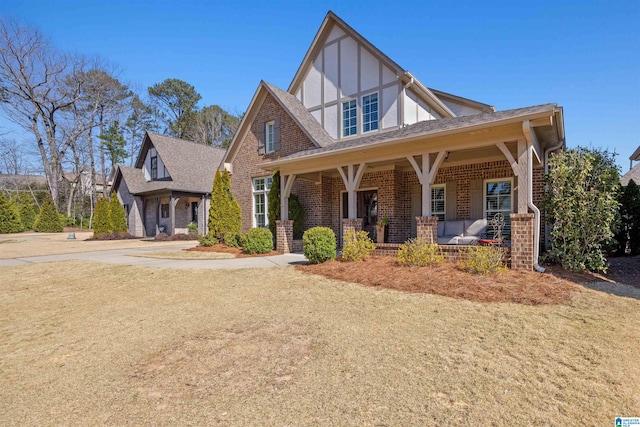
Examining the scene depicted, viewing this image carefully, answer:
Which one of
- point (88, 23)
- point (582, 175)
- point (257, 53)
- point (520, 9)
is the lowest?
point (582, 175)

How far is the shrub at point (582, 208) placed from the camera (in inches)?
266

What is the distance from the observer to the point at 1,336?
14.0ft

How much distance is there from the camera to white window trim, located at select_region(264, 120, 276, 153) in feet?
48.7

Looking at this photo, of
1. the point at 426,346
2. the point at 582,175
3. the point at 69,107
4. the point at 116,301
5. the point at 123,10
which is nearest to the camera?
the point at 426,346

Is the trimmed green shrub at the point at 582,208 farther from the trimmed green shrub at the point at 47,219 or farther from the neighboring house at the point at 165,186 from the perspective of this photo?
the trimmed green shrub at the point at 47,219

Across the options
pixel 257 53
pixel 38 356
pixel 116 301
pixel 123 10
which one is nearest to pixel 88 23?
pixel 123 10

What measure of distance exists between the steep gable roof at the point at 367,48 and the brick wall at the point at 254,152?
1.77m

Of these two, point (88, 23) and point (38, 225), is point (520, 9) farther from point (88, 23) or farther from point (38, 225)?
point (38, 225)

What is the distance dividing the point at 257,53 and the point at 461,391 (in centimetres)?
1807

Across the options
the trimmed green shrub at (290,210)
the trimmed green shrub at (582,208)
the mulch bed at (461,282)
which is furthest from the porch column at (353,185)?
the trimmed green shrub at (582,208)

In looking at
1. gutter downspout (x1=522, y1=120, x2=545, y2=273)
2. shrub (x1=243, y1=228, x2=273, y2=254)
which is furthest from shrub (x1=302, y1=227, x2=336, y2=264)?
gutter downspout (x1=522, y1=120, x2=545, y2=273)

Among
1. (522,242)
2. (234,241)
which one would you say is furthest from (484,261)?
(234,241)

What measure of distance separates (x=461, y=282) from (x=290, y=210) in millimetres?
A: 8129

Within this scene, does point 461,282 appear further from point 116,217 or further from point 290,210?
point 116,217
